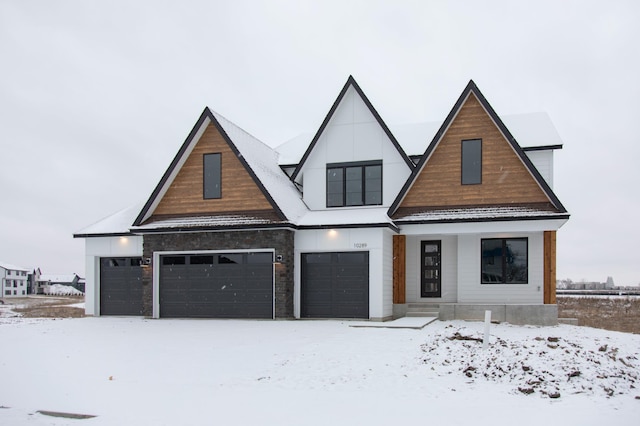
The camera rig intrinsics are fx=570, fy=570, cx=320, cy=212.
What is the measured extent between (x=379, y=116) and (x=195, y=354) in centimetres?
1222

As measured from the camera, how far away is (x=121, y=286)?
918 inches

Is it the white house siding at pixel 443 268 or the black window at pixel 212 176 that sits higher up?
the black window at pixel 212 176

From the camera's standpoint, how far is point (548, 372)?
32.2 feet

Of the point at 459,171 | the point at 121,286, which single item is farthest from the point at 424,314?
the point at 121,286

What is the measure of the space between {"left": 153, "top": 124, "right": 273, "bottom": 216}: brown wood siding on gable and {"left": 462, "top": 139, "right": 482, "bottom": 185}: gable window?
7.10 meters

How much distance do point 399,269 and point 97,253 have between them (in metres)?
12.3

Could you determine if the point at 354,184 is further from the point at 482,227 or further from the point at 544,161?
the point at 544,161

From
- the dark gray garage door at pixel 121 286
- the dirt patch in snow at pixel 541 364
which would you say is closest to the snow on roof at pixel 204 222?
the dark gray garage door at pixel 121 286

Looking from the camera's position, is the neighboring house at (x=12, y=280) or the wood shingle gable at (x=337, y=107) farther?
the neighboring house at (x=12, y=280)

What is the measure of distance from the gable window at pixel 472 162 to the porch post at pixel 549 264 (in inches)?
120

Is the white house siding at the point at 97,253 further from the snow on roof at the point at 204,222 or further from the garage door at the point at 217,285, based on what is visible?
the garage door at the point at 217,285

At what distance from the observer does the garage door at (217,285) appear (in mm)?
20188

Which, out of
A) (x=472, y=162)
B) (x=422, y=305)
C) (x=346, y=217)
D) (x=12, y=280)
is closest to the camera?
(x=472, y=162)

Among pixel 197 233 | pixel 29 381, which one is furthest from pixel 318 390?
pixel 197 233
